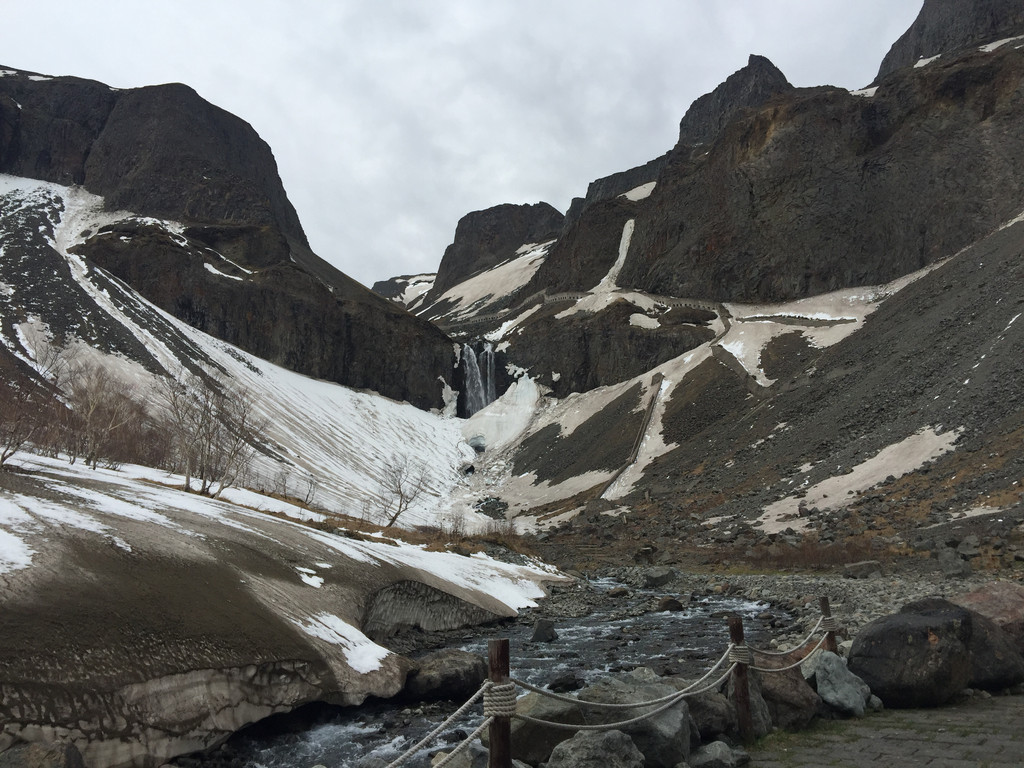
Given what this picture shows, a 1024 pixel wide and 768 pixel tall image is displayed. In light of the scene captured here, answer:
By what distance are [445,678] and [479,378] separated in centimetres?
8474

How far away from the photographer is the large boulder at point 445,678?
1170cm

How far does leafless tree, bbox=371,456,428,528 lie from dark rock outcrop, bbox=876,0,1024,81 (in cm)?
10497

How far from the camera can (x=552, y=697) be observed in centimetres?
702

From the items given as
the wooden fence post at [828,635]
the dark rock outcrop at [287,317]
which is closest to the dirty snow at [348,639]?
the wooden fence post at [828,635]

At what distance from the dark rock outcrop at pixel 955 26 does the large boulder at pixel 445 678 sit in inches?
4836

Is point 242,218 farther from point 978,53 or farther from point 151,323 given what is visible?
point 978,53

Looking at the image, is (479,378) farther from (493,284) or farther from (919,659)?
(919,659)

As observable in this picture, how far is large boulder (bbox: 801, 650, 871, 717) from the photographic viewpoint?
8.34m

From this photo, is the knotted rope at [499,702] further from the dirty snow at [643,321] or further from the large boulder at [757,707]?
the dirty snow at [643,321]

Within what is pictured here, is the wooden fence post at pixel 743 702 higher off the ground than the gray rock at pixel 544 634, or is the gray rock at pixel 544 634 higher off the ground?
the wooden fence post at pixel 743 702

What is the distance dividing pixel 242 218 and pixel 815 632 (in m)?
126

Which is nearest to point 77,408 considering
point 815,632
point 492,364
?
point 815,632

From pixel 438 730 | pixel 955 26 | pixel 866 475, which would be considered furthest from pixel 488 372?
pixel 955 26

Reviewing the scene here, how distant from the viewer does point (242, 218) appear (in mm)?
118000
